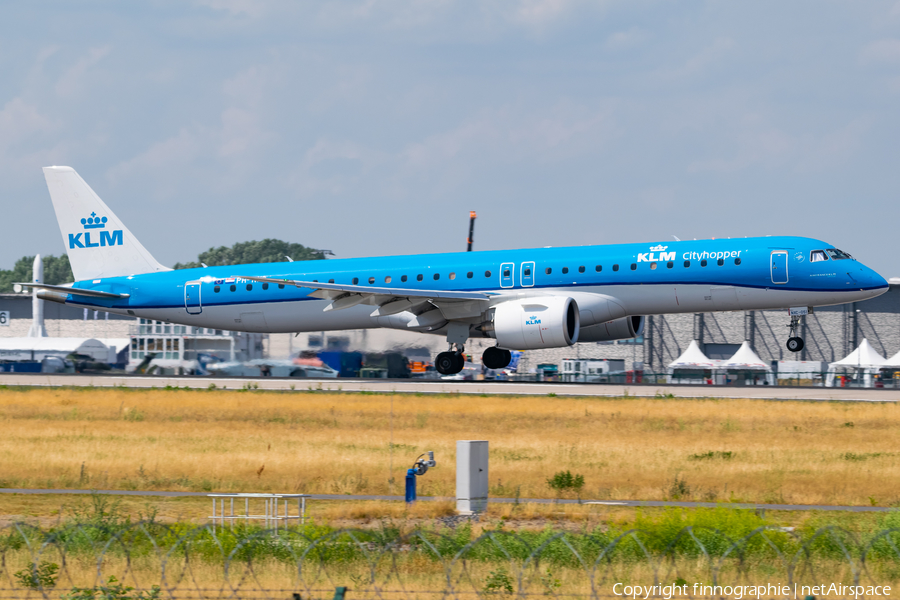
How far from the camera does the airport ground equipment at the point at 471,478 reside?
17109 millimetres

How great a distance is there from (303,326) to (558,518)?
31.3 meters

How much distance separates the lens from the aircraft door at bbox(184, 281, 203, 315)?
47688 mm

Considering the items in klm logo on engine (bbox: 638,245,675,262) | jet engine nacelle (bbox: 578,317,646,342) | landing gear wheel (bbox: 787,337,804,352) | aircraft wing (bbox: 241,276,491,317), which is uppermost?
klm logo on engine (bbox: 638,245,675,262)

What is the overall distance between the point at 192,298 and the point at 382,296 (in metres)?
10.3

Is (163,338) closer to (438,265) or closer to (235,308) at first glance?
(235,308)

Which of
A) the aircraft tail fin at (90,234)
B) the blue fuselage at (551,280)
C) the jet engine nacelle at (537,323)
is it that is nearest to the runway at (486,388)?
the jet engine nacelle at (537,323)

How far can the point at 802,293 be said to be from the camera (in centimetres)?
3928

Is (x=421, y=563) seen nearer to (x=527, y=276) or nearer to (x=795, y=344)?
(x=527, y=276)

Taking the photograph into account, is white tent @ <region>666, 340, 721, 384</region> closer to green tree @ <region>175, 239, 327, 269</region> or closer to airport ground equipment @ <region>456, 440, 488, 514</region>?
airport ground equipment @ <region>456, 440, 488, 514</region>

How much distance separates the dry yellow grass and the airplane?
15.2 feet

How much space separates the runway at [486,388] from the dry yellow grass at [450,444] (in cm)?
320

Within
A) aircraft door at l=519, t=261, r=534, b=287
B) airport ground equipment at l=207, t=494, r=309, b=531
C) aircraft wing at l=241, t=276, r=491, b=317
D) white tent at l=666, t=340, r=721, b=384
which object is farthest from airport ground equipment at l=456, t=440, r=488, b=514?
white tent at l=666, t=340, r=721, b=384

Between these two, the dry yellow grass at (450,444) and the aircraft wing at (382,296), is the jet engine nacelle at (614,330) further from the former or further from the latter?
the dry yellow grass at (450,444)

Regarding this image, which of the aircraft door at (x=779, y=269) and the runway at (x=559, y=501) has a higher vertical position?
the aircraft door at (x=779, y=269)
